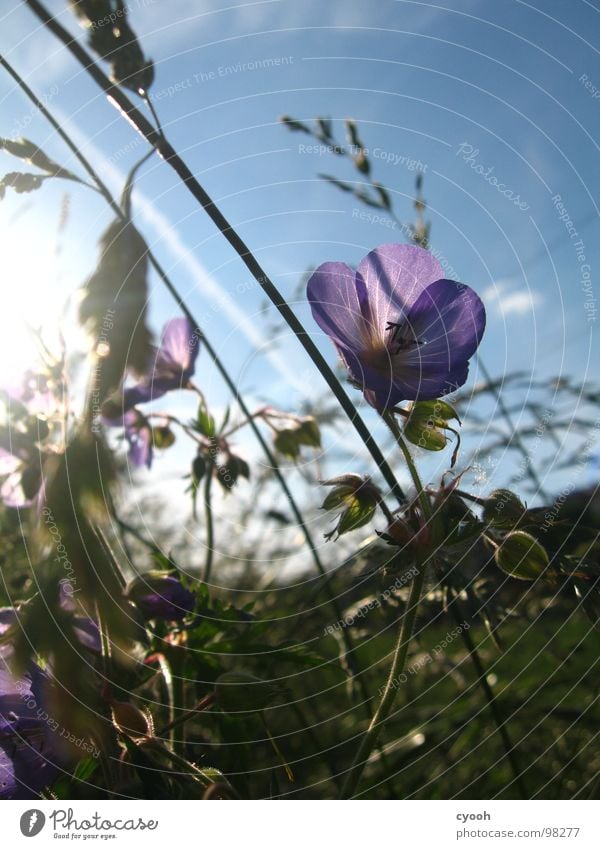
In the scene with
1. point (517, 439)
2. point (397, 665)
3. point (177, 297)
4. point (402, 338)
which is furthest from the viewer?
point (517, 439)

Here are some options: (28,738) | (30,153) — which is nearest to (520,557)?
(28,738)

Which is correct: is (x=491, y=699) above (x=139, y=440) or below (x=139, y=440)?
below

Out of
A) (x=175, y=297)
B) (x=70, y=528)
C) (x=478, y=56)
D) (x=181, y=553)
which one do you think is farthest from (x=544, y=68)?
(x=181, y=553)

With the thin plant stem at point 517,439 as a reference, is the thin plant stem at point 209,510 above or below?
above

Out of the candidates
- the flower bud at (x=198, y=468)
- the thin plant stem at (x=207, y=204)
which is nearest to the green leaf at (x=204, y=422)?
the flower bud at (x=198, y=468)

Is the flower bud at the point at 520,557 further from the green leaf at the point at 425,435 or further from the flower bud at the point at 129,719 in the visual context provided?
the flower bud at the point at 129,719
